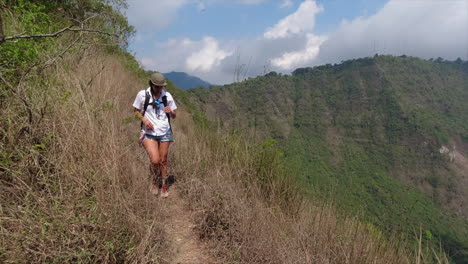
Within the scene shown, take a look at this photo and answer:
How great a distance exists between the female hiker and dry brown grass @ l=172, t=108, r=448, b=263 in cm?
41

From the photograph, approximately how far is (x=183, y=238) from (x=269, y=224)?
2.90 ft

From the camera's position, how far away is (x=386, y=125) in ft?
357

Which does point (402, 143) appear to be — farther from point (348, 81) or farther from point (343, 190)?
point (343, 190)

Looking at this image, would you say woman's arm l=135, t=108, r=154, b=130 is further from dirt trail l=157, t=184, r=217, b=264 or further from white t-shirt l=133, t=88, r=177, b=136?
dirt trail l=157, t=184, r=217, b=264

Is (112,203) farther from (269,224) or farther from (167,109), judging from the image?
(167,109)

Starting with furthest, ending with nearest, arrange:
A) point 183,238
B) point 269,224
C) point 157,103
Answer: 1. point 157,103
2. point 183,238
3. point 269,224

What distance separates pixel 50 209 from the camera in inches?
64.8

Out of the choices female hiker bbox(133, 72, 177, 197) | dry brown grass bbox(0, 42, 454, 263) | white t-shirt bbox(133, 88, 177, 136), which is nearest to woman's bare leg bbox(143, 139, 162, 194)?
female hiker bbox(133, 72, 177, 197)

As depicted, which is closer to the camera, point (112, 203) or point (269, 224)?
point (112, 203)

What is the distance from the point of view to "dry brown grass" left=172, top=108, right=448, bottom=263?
86.4 inches

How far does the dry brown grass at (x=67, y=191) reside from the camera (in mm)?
1560

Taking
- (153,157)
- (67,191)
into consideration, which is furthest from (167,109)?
(67,191)

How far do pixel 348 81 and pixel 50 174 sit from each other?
145 metres

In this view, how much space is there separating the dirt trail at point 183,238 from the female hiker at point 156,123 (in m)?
0.35
